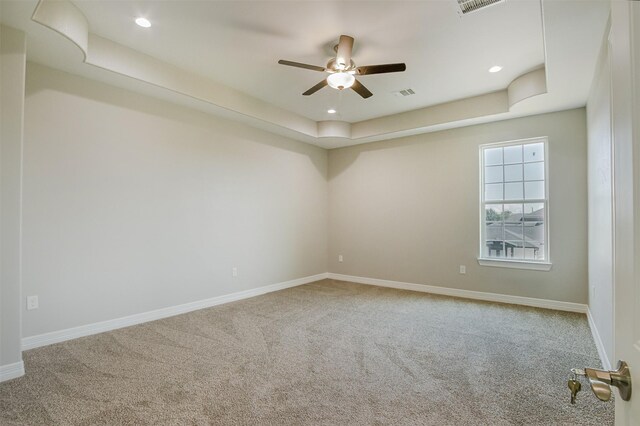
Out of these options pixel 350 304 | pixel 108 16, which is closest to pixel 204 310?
pixel 350 304

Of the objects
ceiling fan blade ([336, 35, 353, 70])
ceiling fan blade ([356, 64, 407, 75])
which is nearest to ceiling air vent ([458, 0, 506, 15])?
ceiling fan blade ([356, 64, 407, 75])

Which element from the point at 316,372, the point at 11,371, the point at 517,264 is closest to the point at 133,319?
the point at 11,371

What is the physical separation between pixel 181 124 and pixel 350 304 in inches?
135

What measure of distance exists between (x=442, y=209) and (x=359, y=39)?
3.19 metres

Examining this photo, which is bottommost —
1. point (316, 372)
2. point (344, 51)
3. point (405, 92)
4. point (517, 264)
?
point (316, 372)

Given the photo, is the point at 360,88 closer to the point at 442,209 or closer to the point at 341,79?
the point at 341,79

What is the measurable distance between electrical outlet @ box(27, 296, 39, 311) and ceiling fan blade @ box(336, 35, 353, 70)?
12.1 ft

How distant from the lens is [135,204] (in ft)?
12.6

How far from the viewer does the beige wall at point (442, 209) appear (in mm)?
4312

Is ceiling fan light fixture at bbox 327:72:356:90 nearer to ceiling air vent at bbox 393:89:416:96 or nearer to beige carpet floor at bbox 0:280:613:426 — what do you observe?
ceiling air vent at bbox 393:89:416:96

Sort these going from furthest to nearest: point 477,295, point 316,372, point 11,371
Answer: point 477,295 → point 316,372 → point 11,371

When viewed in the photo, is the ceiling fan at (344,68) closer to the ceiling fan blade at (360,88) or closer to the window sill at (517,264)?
the ceiling fan blade at (360,88)

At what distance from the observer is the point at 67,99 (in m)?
3.29

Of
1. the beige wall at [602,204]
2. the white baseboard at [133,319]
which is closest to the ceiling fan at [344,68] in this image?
the beige wall at [602,204]
